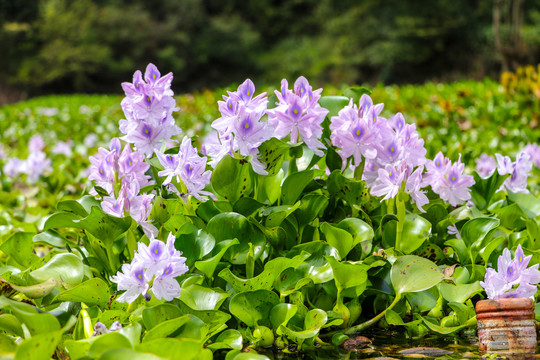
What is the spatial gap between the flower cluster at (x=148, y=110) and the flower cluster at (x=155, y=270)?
530 mm

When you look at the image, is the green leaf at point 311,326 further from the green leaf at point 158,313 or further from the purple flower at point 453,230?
the purple flower at point 453,230

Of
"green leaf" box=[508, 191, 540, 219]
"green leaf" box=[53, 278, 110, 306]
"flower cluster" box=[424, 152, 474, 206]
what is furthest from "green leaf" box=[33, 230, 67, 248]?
"green leaf" box=[508, 191, 540, 219]

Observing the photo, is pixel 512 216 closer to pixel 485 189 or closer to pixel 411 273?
pixel 485 189

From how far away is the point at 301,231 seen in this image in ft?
6.26

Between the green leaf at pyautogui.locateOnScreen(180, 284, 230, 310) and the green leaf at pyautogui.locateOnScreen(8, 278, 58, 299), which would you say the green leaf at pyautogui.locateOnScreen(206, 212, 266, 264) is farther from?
the green leaf at pyautogui.locateOnScreen(8, 278, 58, 299)

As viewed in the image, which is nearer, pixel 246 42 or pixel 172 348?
pixel 172 348

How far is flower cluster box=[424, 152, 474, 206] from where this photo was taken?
1964mm

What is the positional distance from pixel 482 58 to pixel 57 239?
28.1 metres

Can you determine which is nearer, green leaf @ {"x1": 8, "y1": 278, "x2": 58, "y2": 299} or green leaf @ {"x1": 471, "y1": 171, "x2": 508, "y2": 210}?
green leaf @ {"x1": 8, "y1": 278, "x2": 58, "y2": 299}

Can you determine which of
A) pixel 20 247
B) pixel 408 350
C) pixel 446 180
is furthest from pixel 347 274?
pixel 20 247

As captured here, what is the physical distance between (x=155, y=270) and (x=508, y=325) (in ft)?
2.94

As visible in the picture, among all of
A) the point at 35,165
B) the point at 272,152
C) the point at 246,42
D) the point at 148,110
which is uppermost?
the point at 246,42

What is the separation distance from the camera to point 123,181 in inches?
69.4

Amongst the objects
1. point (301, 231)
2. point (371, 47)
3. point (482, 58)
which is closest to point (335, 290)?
point (301, 231)
